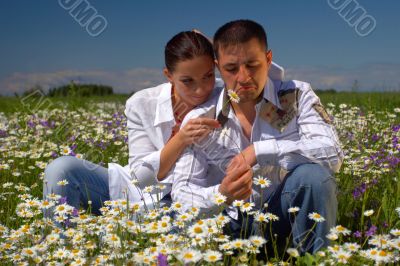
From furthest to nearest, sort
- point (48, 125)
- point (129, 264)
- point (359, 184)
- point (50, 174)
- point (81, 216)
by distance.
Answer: point (48, 125)
point (359, 184)
point (50, 174)
point (81, 216)
point (129, 264)

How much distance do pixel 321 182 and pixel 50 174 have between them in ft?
6.07

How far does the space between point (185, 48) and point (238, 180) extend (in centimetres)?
94

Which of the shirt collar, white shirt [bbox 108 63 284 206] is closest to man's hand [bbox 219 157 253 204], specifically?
white shirt [bbox 108 63 284 206]

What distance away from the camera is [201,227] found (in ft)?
7.87

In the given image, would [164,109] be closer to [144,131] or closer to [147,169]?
[144,131]

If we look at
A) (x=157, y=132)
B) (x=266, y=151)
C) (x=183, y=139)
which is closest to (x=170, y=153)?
(x=183, y=139)

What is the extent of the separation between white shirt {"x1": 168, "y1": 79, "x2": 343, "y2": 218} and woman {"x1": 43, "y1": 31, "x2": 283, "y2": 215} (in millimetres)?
119

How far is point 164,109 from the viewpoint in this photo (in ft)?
11.3

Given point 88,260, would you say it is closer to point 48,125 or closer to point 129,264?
point 129,264

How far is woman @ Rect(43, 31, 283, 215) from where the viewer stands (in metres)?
3.06

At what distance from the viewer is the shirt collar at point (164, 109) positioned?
3394 mm

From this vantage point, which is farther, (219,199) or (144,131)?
(144,131)

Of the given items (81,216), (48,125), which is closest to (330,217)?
(81,216)

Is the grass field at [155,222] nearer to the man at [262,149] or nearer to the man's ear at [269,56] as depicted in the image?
the man at [262,149]
